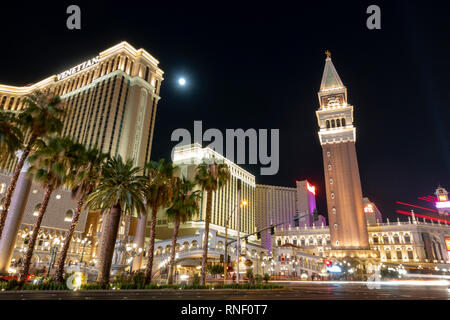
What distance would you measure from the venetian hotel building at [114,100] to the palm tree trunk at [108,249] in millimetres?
76094

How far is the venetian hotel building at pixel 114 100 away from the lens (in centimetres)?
10262

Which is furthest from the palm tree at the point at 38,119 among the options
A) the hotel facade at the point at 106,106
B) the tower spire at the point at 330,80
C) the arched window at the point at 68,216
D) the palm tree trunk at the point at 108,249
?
the tower spire at the point at 330,80

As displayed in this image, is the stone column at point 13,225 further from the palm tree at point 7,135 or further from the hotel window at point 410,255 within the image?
the hotel window at point 410,255

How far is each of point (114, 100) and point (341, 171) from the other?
84.8 metres

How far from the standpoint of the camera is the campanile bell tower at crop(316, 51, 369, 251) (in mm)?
83000

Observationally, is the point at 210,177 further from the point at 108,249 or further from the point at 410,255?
the point at 410,255

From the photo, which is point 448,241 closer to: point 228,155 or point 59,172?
point 59,172

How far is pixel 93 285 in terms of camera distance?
76.7ft

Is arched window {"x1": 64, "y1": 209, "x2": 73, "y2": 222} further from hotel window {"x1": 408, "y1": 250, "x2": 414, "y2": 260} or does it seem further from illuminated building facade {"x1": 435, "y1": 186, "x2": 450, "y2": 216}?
illuminated building facade {"x1": 435, "y1": 186, "x2": 450, "y2": 216}

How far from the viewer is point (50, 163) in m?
24.7

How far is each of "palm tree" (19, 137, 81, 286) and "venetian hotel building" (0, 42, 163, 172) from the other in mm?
76049

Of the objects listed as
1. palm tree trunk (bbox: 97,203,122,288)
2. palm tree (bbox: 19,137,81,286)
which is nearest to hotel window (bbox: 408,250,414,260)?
palm tree trunk (bbox: 97,203,122,288)

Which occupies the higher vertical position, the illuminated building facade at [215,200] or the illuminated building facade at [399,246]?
the illuminated building facade at [215,200]

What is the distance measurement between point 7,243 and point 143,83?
90782 millimetres
